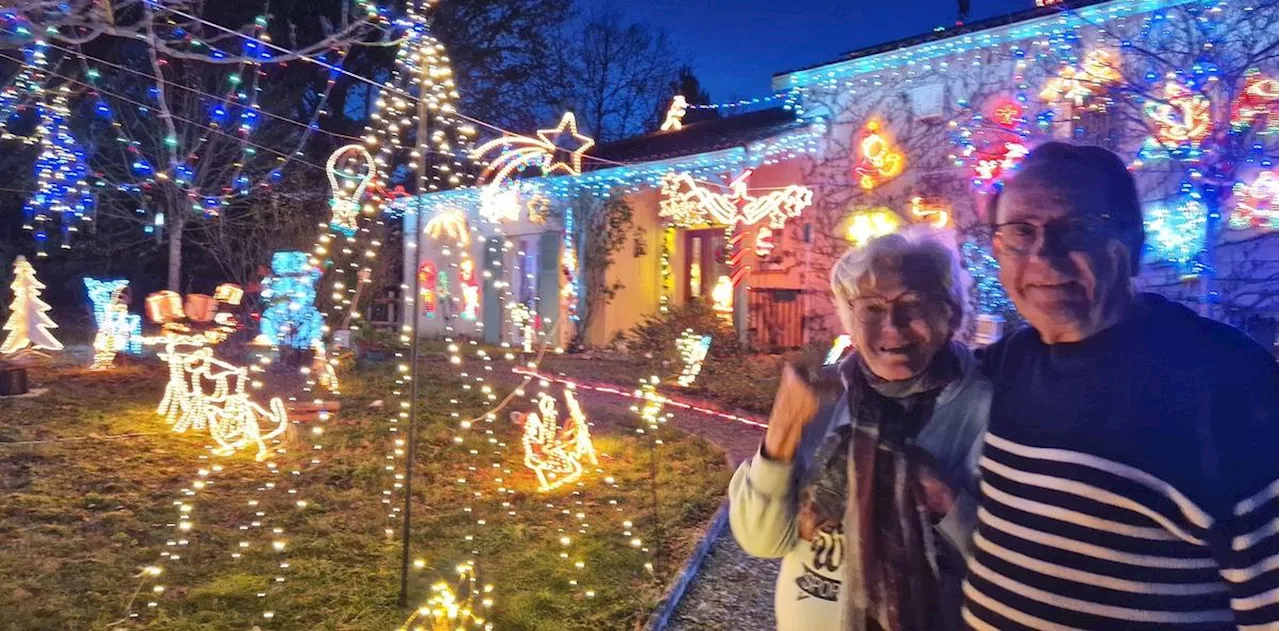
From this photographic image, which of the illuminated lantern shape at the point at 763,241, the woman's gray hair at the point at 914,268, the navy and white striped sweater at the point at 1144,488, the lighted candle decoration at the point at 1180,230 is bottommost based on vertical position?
the navy and white striped sweater at the point at 1144,488

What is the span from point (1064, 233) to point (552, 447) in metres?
4.53

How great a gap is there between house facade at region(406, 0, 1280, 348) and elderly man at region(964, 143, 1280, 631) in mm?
257

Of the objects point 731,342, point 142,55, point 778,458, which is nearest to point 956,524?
point 778,458

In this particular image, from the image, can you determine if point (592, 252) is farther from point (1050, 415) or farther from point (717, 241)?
point (1050, 415)

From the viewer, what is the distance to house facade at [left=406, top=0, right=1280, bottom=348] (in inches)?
223

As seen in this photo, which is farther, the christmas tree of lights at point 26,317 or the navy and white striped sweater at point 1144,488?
the christmas tree of lights at point 26,317

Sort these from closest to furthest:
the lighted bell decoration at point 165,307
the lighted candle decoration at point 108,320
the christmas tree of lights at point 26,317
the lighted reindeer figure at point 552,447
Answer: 1. the lighted reindeer figure at point 552,447
2. the lighted bell decoration at point 165,307
3. the christmas tree of lights at point 26,317
4. the lighted candle decoration at point 108,320

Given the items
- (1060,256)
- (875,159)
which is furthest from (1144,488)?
(875,159)

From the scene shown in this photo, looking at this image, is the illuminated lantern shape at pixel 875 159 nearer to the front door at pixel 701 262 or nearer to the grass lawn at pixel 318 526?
the front door at pixel 701 262

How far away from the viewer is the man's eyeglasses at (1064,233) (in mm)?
1217

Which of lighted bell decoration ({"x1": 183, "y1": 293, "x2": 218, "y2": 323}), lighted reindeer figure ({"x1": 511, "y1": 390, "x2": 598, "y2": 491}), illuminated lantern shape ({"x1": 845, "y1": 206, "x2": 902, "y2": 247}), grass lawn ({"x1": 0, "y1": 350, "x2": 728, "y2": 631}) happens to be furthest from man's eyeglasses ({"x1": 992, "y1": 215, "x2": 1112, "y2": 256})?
lighted bell decoration ({"x1": 183, "y1": 293, "x2": 218, "y2": 323})

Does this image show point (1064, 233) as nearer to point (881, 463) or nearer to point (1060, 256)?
point (1060, 256)

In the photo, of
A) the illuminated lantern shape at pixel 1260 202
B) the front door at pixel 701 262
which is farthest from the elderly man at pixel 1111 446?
the front door at pixel 701 262

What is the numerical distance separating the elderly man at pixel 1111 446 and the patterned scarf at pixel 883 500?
9cm
